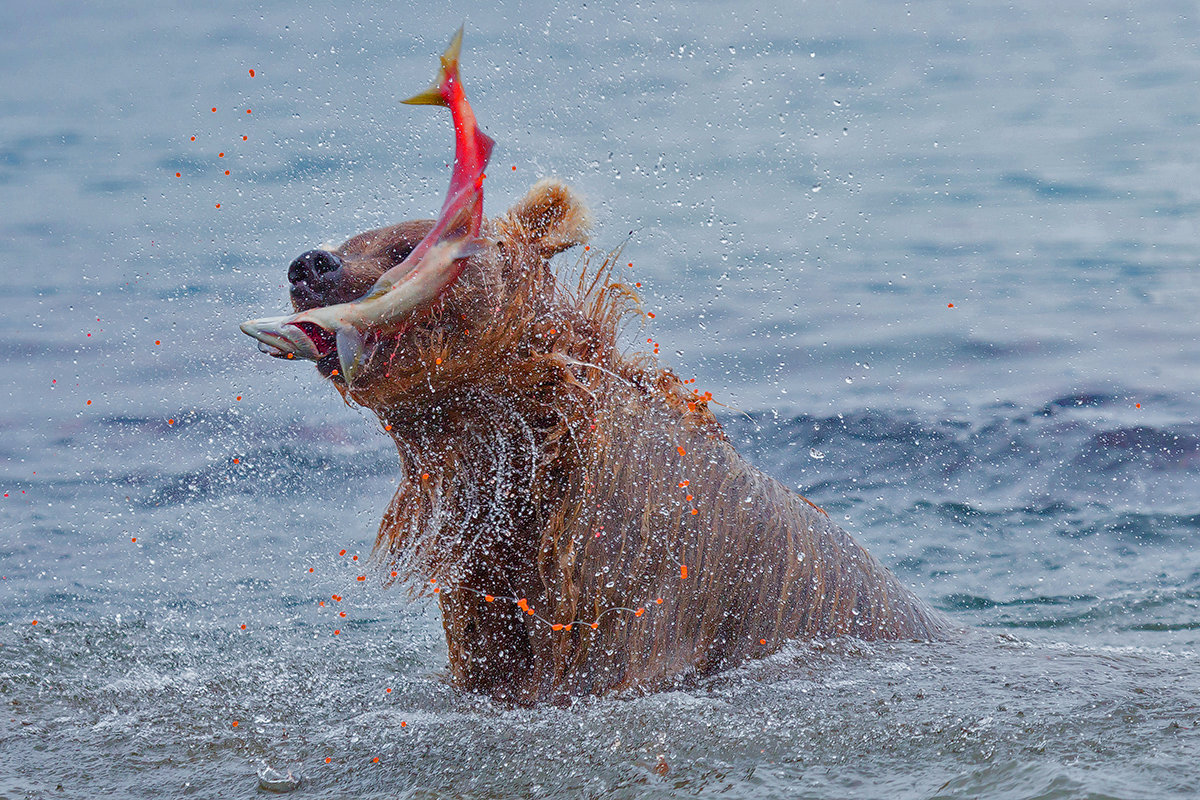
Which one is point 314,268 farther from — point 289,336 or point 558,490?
point 558,490

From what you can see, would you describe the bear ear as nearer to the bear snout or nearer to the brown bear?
the brown bear

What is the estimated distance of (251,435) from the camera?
10.2 m

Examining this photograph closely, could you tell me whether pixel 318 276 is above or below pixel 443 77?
below

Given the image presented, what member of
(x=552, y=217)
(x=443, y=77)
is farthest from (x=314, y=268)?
(x=552, y=217)

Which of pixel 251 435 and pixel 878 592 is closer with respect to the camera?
pixel 878 592

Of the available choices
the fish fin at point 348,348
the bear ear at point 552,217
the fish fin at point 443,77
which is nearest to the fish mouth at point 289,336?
the fish fin at point 348,348

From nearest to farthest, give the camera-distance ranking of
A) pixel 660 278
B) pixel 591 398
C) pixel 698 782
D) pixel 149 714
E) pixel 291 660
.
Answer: pixel 698 782, pixel 591 398, pixel 149 714, pixel 291 660, pixel 660 278

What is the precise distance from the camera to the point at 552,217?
446cm

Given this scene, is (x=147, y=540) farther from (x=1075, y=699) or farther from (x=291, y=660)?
(x=1075, y=699)

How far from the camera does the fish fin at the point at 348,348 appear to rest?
146 inches

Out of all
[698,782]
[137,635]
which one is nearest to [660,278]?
[137,635]

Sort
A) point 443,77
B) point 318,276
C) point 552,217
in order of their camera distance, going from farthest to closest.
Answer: point 552,217, point 318,276, point 443,77

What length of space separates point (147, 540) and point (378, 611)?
6.94 ft

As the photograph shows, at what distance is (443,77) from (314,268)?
0.79 metres
